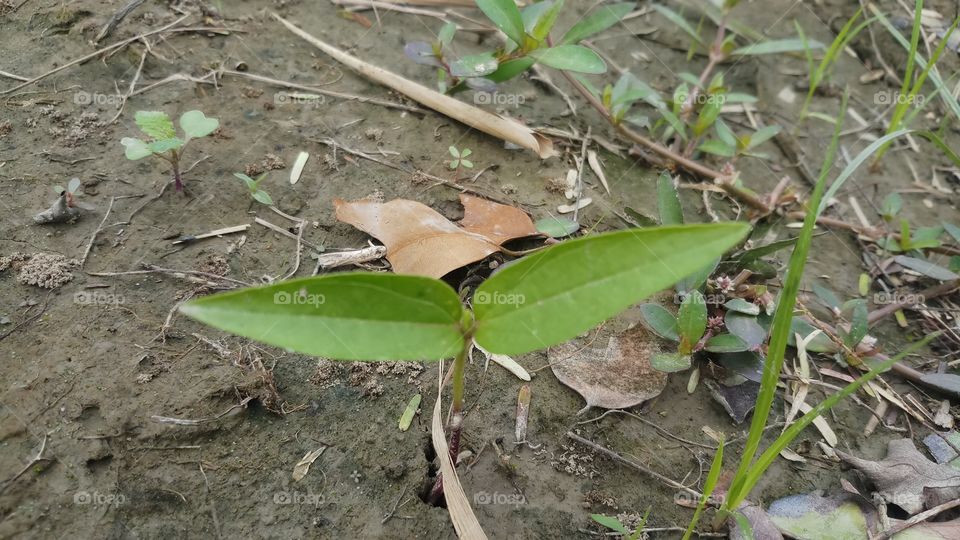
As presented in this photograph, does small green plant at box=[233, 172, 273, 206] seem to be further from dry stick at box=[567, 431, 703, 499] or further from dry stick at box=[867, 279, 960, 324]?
dry stick at box=[867, 279, 960, 324]

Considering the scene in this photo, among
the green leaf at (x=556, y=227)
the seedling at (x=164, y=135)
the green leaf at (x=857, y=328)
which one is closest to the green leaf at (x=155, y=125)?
the seedling at (x=164, y=135)

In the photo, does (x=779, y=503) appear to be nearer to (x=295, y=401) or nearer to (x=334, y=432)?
(x=334, y=432)

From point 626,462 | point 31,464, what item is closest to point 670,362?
point 626,462

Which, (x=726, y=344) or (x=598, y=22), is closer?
(x=726, y=344)

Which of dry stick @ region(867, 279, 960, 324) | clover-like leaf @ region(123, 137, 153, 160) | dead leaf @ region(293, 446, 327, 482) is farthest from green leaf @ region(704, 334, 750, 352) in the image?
clover-like leaf @ region(123, 137, 153, 160)

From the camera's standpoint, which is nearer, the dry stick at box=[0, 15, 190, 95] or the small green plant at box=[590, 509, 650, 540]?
the small green plant at box=[590, 509, 650, 540]

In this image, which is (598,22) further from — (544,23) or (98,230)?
(98,230)
